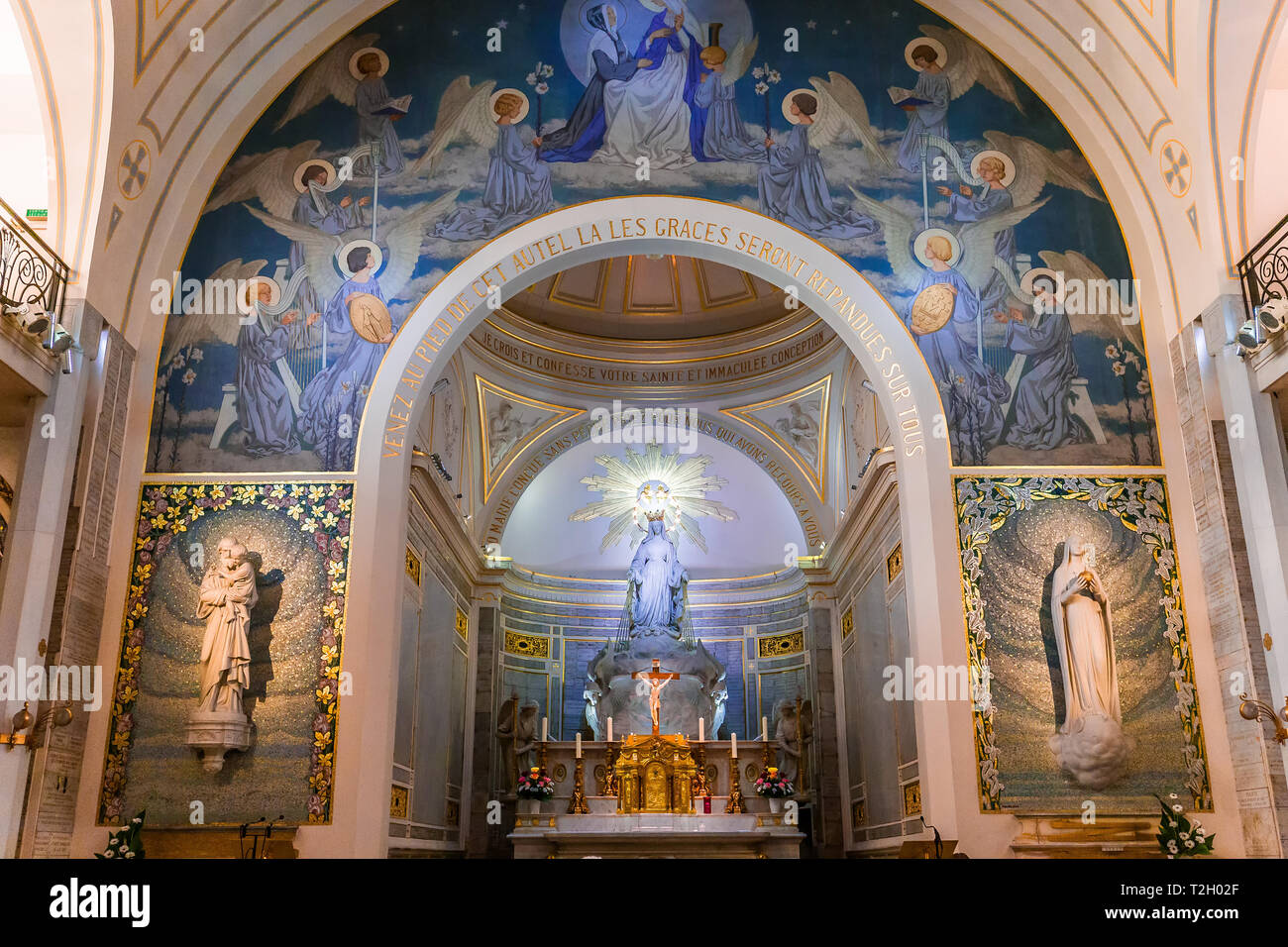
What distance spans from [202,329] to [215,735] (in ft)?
14.3

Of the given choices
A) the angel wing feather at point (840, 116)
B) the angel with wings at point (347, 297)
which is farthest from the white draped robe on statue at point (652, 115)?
the angel with wings at point (347, 297)

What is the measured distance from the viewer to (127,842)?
912 centimetres

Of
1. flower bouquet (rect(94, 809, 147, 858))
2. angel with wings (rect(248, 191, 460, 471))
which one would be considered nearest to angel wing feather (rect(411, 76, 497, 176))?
angel with wings (rect(248, 191, 460, 471))

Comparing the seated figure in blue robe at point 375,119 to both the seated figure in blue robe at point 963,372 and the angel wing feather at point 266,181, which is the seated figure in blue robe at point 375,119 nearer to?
the angel wing feather at point 266,181

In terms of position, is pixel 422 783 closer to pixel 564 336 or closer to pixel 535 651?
pixel 535 651

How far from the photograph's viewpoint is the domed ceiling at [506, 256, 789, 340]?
18922 millimetres

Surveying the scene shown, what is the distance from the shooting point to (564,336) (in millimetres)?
18938

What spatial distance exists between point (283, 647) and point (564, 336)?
9579 millimetres

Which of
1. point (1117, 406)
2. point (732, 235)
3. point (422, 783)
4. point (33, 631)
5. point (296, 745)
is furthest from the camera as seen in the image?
point (422, 783)

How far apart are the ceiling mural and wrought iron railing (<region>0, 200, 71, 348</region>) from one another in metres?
1.49

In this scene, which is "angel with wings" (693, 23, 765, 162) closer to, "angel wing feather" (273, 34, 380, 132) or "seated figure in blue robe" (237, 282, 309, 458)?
"angel wing feather" (273, 34, 380, 132)

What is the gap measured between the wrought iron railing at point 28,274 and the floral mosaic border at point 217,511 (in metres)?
2.00
